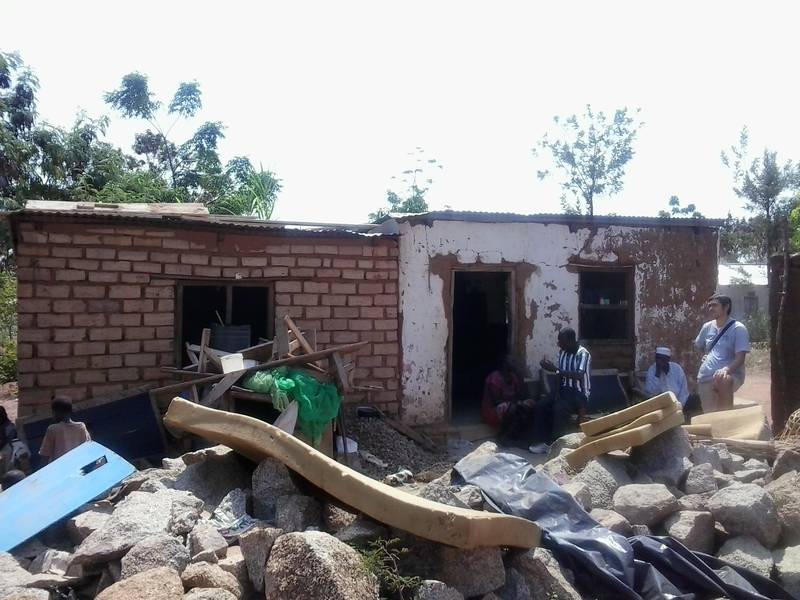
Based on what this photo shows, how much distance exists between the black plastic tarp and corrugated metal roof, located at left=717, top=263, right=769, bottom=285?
23.5m

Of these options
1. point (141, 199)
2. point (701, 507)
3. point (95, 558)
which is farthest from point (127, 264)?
point (141, 199)

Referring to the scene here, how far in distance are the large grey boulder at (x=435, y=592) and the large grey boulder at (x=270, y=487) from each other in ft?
3.29

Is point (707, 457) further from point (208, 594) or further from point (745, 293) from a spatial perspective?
point (745, 293)

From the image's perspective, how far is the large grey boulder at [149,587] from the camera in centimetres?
298

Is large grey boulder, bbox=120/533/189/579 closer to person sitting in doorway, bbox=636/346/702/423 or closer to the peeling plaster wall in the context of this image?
the peeling plaster wall

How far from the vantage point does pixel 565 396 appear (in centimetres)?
806

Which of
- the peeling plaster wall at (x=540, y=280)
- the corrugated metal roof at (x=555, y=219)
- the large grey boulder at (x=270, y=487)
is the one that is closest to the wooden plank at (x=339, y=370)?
the peeling plaster wall at (x=540, y=280)

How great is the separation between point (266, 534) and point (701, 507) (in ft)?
9.95

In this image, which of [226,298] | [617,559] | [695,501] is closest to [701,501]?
[695,501]

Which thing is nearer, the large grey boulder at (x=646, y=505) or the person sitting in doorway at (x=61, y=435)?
the large grey boulder at (x=646, y=505)

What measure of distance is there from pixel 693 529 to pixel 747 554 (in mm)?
331

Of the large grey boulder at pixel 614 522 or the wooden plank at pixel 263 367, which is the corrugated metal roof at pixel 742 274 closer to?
the wooden plank at pixel 263 367

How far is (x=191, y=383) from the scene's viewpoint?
6699mm

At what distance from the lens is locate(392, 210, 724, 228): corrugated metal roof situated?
8.67m
